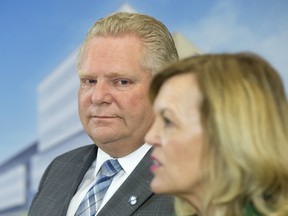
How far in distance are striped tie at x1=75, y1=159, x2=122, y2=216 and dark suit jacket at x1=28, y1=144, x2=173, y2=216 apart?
6 centimetres

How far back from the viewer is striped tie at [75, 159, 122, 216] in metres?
1.51

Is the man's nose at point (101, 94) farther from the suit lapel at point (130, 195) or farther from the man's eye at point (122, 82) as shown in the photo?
the suit lapel at point (130, 195)

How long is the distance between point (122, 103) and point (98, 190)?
0.24 meters

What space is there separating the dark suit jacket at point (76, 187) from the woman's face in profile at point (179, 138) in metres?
0.41

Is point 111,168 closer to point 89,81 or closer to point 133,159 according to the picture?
point 133,159

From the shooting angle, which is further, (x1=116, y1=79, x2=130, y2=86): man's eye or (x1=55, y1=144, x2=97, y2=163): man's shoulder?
(x1=55, y1=144, x2=97, y2=163): man's shoulder

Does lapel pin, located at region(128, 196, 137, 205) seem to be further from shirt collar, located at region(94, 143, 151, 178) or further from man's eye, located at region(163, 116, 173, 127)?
man's eye, located at region(163, 116, 173, 127)

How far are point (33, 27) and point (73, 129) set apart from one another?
0.53 meters

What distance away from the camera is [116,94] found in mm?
1492

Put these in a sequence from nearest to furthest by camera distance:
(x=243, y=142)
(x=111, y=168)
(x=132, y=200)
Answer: (x=243, y=142), (x=132, y=200), (x=111, y=168)

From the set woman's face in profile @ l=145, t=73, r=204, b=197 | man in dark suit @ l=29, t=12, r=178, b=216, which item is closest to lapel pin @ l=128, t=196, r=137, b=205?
man in dark suit @ l=29, t=12, r=178, b=216

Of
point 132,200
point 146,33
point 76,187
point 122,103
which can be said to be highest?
point 146,33

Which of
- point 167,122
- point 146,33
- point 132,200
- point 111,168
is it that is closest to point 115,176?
point 111,168

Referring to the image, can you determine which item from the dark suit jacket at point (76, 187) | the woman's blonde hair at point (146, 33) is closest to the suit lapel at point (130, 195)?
the dark suit jacket at point (76, 187)
